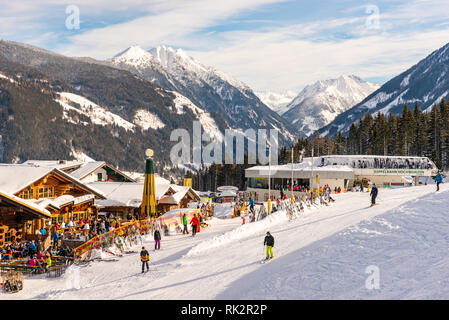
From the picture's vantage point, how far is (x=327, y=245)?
1748 cm

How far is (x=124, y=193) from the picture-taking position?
121 ft

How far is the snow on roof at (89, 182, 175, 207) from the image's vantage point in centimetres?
3509

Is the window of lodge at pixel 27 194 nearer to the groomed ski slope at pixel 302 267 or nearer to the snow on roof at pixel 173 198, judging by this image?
the groomed ski slope at pixel 302 267

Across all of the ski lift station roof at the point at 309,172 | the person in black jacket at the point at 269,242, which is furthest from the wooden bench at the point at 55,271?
the ski lift station roof at the point at 309,172

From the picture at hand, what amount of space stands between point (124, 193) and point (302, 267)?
80.3ft

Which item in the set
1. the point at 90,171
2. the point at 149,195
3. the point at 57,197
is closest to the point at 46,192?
the point at 57,197

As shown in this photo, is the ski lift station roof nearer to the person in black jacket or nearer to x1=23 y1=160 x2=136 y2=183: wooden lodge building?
x1=23 y1=160 x2=136 y2=183: wooden lodge building

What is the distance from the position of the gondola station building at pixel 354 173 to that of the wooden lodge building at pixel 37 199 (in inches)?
1293

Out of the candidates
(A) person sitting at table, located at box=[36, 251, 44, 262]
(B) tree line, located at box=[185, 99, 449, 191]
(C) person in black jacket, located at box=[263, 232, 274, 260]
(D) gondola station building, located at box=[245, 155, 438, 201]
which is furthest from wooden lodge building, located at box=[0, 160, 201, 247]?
(B) tree line, located at box=[185, 99, 449, 191]

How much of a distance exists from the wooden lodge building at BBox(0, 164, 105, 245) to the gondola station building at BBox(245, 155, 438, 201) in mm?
32855
